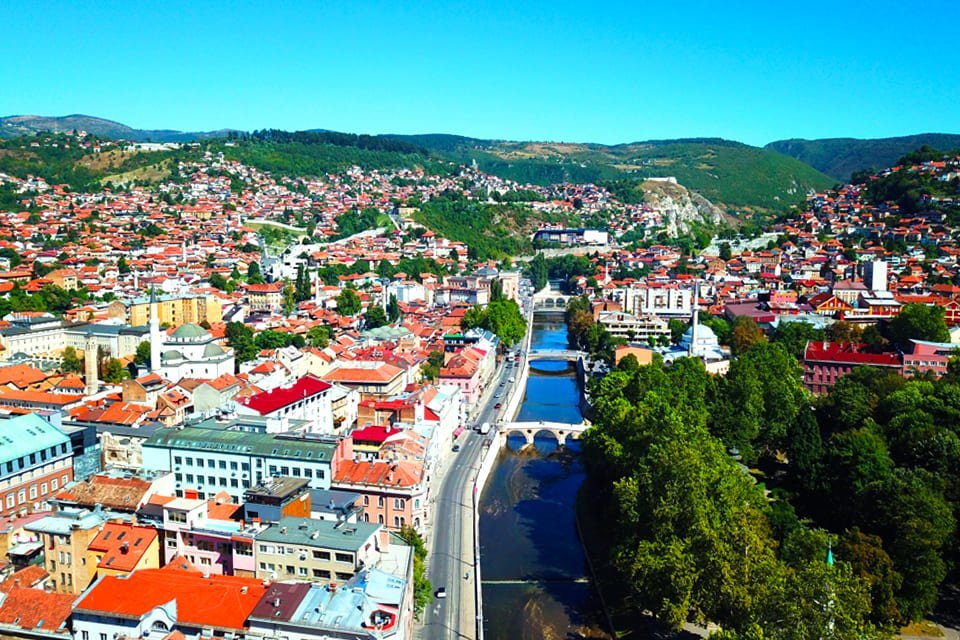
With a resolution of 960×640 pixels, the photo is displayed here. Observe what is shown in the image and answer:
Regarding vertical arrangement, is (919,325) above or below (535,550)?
above

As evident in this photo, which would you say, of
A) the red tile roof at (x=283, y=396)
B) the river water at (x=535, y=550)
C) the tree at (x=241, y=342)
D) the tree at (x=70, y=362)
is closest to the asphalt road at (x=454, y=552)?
the river water at (x=535, y=550)

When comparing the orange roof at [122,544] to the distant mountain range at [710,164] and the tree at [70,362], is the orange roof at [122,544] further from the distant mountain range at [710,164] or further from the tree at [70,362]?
the distant mountain range at [710,164]

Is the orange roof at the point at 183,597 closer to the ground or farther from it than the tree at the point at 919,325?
closer to the ground

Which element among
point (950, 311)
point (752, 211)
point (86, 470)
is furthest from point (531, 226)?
point (86, 470)

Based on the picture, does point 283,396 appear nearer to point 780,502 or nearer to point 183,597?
point 183,597

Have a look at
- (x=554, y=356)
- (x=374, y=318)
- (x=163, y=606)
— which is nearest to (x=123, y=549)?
(x=163, y=606)

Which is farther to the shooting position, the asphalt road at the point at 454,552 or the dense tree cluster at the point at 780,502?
the asphalt road at the point at 454,552

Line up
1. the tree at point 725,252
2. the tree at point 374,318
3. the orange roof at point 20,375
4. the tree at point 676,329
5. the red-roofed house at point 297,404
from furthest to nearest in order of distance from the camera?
the tree at point 725,252, the tree at point 374,318, the tree at point 676,329, the orange roof at point 20,375, the red-roofed house at point 297,404

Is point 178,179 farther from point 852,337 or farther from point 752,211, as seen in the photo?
point 752,211
